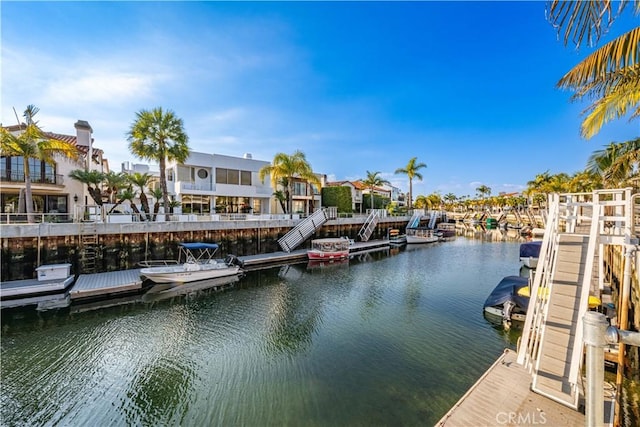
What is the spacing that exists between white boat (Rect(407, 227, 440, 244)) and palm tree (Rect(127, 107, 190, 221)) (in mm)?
29638

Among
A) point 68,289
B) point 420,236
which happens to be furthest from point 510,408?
point 420,236

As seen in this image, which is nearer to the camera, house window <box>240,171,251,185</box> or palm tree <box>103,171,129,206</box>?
palm tree <box>103,171,129,206</box>

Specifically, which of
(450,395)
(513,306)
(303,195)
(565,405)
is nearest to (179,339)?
(450,395)

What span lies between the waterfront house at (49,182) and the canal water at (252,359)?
14503mm

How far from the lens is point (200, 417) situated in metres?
6.63

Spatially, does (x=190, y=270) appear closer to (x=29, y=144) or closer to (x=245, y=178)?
(x=29, y=144)

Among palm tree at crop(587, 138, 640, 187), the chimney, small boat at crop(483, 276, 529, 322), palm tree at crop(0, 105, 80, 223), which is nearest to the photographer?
small boat at crop(483, 276, 529, 322)

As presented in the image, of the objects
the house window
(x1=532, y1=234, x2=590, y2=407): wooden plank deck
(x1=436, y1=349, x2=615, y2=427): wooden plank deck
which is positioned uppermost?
the house window

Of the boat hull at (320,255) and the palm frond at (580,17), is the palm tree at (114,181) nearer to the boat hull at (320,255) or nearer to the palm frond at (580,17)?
the boat hull at (320,255)

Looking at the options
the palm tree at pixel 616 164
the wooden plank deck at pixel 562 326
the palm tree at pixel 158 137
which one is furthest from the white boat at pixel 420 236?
the wooden plank deck at pixel 562 326

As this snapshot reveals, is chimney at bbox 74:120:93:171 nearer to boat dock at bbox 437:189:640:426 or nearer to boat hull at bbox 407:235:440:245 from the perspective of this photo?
boat dock at bbox 437:189:640:426

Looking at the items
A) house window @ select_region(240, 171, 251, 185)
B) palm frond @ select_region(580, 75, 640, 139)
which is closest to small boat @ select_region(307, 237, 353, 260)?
house window @ select_region(240, 171, 251, 185)

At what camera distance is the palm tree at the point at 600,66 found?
336 centimetres

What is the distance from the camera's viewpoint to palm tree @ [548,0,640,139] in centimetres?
336
